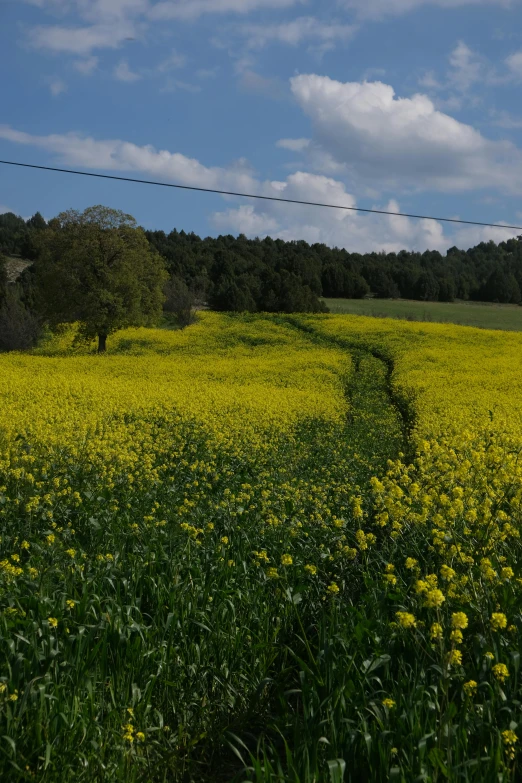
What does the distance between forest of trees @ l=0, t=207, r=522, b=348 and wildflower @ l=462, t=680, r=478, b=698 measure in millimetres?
47623

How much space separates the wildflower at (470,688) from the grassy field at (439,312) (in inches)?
2137

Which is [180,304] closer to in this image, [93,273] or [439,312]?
[93,273]

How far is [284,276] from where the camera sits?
2579 inches

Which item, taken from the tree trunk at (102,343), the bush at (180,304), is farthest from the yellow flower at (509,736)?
the bush at (180,304)

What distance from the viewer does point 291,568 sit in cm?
659

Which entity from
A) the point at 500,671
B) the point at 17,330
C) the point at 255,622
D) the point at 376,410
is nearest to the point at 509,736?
the point at 500,671

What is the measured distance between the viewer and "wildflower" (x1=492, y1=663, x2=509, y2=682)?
3.81 metres

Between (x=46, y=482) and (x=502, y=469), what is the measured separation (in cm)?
614

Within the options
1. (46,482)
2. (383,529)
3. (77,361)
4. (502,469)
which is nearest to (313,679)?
(502,469)

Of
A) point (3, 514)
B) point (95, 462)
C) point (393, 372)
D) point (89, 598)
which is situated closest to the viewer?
point (89, 598)

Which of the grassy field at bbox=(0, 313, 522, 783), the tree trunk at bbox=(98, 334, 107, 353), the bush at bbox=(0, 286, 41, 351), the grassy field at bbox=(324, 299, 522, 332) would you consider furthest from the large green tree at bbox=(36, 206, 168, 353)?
the grassy field at bbox=(324, 299, 522, 332)

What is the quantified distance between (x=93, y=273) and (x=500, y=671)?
117ft

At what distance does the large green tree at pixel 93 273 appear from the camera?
119 feet

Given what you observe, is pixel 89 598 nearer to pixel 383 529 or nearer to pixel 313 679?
pixel 313 679
